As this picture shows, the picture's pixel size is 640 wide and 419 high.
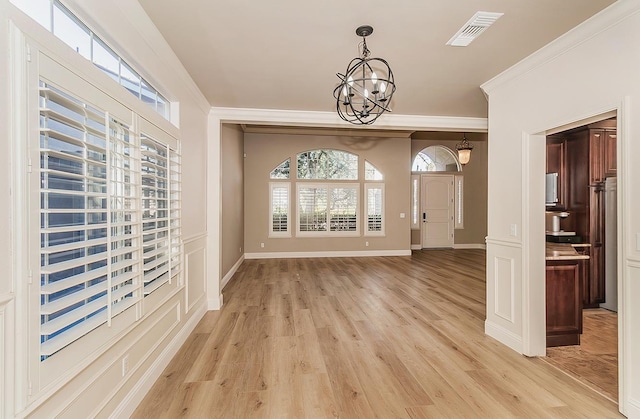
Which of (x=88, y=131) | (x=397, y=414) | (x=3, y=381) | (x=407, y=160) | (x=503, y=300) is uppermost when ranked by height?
(x=407, y=160)

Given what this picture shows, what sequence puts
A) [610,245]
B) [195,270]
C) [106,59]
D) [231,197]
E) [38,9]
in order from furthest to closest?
[231,197] < [610,245] < [195,270] < [106,59] < [38,9]

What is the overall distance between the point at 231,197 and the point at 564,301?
503 centimetres

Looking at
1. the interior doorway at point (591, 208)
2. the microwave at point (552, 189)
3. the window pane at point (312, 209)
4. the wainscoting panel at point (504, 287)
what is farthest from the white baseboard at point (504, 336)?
the window pane at point (312, 209)

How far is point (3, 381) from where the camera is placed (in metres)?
1.11

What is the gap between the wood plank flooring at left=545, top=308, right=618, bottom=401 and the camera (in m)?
2.41

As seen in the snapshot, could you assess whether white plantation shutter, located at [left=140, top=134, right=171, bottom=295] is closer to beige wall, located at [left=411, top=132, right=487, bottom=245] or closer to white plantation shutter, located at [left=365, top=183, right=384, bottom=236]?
white plantation shutter, located at [left=365, top=183, right=384, bottom=236]

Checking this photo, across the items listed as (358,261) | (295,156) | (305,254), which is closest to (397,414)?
(358,261)

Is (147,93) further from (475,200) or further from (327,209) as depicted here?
(475,200)

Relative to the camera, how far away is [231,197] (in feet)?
19.2

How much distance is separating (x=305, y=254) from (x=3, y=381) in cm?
684

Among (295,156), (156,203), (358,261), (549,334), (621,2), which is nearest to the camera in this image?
(621,2)

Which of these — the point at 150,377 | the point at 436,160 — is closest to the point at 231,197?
the point at 150,377

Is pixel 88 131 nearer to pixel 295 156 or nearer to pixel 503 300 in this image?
pixel 503 300

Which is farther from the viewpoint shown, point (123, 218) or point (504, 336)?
point (504, 336)
